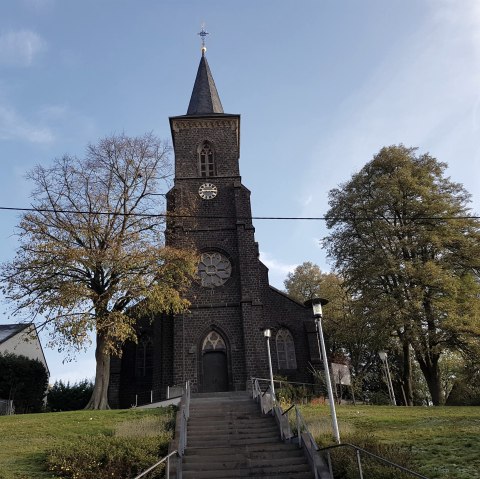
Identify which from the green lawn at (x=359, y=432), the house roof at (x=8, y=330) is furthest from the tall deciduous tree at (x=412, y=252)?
the house roof at (x=8, y=330)

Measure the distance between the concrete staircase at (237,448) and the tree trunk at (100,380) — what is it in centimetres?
649

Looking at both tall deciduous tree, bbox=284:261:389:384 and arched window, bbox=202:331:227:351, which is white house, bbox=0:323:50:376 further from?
tall deciduous tree, bbox=284:261:389:384

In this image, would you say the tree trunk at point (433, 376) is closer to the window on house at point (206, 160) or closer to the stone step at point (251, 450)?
the stone step at point (251, 450)

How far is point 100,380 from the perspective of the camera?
70.3 feet

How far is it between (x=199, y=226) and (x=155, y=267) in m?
6.13

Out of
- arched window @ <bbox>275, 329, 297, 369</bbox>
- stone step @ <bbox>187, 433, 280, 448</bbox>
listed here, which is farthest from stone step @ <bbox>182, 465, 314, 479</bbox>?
arched window @ <bbox>275, 329, 297, 369</bbox>

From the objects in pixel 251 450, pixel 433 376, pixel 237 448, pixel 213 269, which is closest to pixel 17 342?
pixel 213 269

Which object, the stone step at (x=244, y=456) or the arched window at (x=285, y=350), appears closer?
the stone step at (x=244, y=456)

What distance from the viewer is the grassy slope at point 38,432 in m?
10.5

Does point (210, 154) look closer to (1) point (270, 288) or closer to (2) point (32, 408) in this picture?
(1) point (270, 288)

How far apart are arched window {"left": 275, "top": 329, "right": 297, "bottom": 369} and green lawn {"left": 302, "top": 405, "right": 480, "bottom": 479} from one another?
682 cm

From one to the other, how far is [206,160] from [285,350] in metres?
13.4

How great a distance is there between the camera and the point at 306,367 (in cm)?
2508

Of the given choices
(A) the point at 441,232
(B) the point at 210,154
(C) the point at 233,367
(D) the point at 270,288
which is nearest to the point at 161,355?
(C) the point at 233,367
